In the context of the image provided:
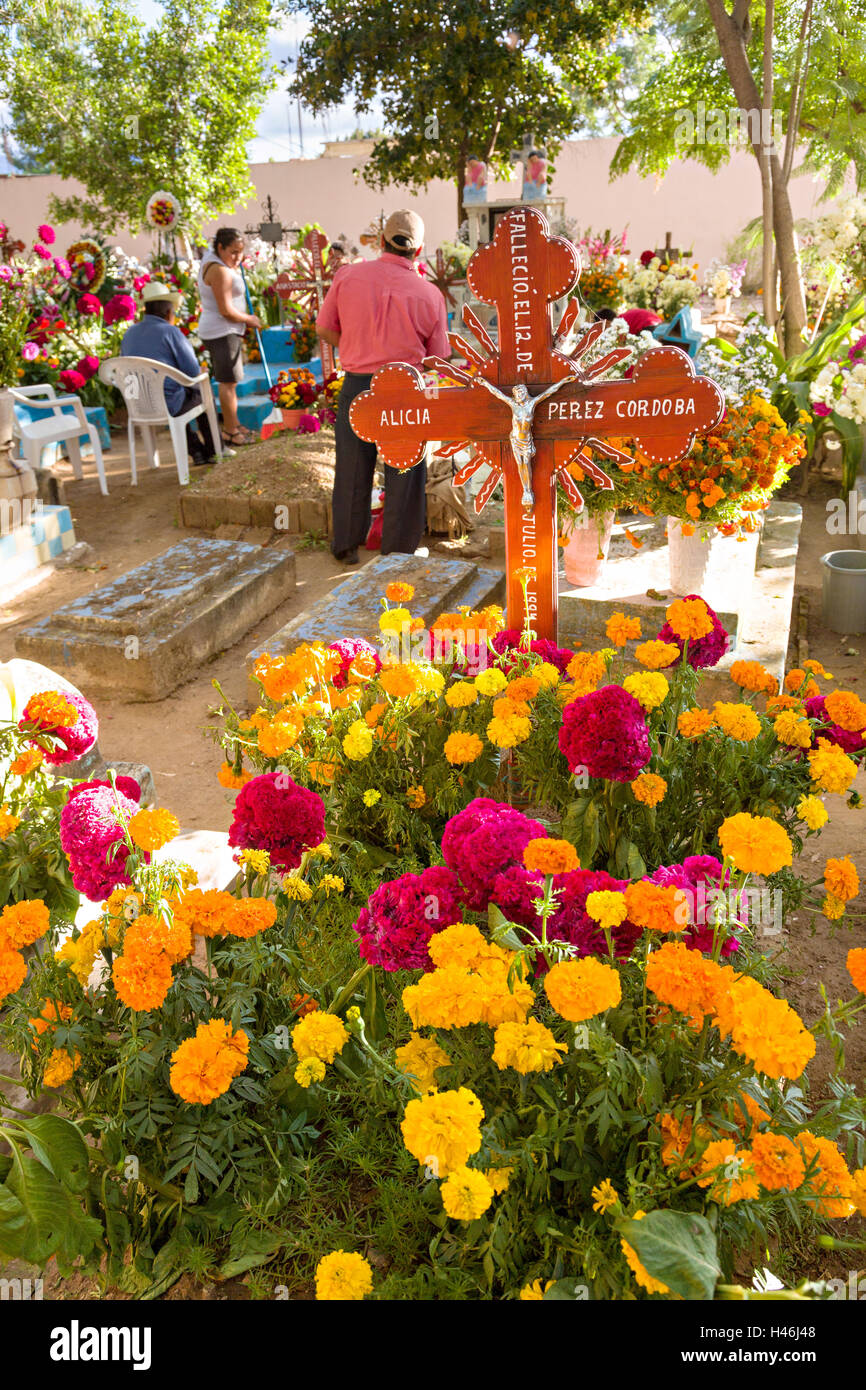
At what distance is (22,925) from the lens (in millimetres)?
1386

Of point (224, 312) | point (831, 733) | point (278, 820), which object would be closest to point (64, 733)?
point (278, 820)

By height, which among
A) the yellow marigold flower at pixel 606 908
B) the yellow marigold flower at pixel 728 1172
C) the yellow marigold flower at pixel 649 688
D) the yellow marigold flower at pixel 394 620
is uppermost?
the yellow marigold flower at pixel 394 620

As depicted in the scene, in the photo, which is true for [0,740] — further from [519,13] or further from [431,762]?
[519,13]

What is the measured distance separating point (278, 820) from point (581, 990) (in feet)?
2.02

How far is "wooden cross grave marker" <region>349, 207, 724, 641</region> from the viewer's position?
95.4 inches

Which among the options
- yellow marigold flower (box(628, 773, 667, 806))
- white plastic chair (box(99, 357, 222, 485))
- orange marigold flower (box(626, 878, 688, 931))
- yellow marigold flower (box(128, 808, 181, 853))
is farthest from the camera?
white plastic chair (box(99, 357, 222, 485))

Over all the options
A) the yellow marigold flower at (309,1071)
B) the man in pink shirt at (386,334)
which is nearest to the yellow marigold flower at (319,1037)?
the yellow marigold flower at (309,1071)

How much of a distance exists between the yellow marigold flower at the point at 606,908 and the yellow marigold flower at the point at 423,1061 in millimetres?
317

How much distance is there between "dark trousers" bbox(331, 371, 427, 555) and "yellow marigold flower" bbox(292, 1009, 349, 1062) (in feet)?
12.9

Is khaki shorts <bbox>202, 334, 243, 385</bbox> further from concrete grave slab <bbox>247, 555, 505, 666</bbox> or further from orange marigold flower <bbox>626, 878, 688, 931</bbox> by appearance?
orange marigold flower <bbox>626, 878, 688, 931</bbox>

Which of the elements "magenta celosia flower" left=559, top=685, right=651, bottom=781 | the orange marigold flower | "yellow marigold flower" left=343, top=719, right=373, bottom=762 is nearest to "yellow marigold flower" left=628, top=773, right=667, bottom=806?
"magenta celosia flower" left=559, top=685, right=651, bottom=781

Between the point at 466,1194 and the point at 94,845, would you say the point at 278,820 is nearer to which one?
the point at 94,845

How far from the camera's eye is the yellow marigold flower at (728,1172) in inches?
45.7

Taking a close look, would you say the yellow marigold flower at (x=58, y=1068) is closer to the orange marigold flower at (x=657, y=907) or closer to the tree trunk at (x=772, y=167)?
the orange marigold flower at (x=657, y=907)
